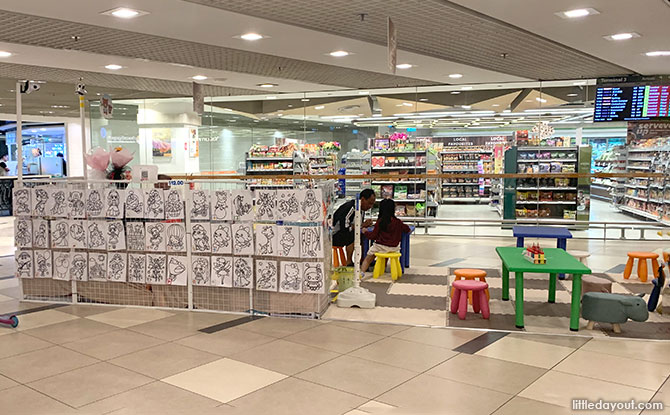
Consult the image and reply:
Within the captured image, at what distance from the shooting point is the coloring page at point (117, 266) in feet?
19.1

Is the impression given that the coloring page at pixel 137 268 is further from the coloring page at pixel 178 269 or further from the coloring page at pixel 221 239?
the coloring page at pixel 221 239

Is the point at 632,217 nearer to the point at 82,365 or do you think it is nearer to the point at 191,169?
the point at 191,169

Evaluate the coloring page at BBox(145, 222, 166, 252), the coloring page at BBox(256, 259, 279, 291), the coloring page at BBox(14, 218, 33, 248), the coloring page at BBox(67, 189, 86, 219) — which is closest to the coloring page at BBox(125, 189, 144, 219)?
the coloring page at BBox(145, 222, 166, 252)

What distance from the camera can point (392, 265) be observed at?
720cm

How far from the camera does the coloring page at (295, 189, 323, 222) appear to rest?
5273 millimetres

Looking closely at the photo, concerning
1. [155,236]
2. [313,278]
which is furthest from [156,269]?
[313,278]

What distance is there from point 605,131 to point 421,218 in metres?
4.28

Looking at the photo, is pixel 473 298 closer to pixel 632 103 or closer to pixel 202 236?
pixel 202 236

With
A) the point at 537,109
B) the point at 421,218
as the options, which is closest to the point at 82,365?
the point at 421,218

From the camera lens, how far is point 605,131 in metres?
12.1

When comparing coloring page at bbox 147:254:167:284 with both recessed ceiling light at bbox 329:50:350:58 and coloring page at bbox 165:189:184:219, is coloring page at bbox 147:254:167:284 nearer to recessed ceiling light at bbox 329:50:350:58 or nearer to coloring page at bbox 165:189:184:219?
coloring page at bbox 165:189:184:219

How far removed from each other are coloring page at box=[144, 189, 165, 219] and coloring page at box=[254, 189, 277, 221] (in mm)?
994

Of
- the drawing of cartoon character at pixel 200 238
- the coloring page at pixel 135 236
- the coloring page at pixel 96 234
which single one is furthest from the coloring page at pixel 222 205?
the coloring page at pixel 96 234

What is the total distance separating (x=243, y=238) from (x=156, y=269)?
3.27 ft
